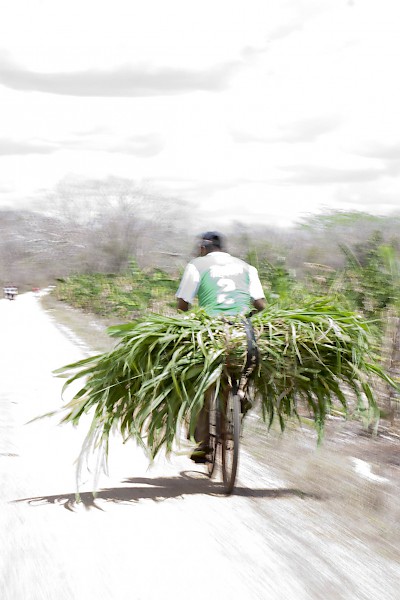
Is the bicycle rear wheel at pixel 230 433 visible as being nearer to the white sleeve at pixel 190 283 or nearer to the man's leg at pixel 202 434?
the man's leg at pixel 202 434

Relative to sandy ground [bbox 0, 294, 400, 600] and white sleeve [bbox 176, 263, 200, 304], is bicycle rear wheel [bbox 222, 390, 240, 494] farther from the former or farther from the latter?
white sleeve [bbox 176, 263, 200, 304]

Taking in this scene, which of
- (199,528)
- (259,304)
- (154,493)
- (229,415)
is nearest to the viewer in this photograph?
(199,528)

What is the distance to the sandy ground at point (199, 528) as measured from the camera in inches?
176

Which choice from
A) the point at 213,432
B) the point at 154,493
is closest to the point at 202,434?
the point at 213,432

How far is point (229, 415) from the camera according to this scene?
660 centimetres

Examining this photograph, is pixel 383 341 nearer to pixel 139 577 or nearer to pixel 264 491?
pixel 264 491

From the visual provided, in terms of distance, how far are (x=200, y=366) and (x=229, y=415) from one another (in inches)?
25.0

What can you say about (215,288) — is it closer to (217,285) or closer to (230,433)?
(217,285)

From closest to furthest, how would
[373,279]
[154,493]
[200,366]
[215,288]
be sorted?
[200,366], [154,493], [215,288], [373,279]

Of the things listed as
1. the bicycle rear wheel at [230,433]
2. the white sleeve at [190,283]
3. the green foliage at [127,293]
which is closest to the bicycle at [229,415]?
the bicycle rear wheel at [230,433]

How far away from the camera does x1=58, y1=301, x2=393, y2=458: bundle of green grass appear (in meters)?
6.10

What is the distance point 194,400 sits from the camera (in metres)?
5.96

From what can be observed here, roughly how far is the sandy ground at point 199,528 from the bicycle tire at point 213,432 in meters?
0.23

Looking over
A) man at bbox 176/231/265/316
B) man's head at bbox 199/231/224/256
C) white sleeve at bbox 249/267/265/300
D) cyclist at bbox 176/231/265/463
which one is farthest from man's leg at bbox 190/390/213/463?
man's head at bbox 199/231/224/256
